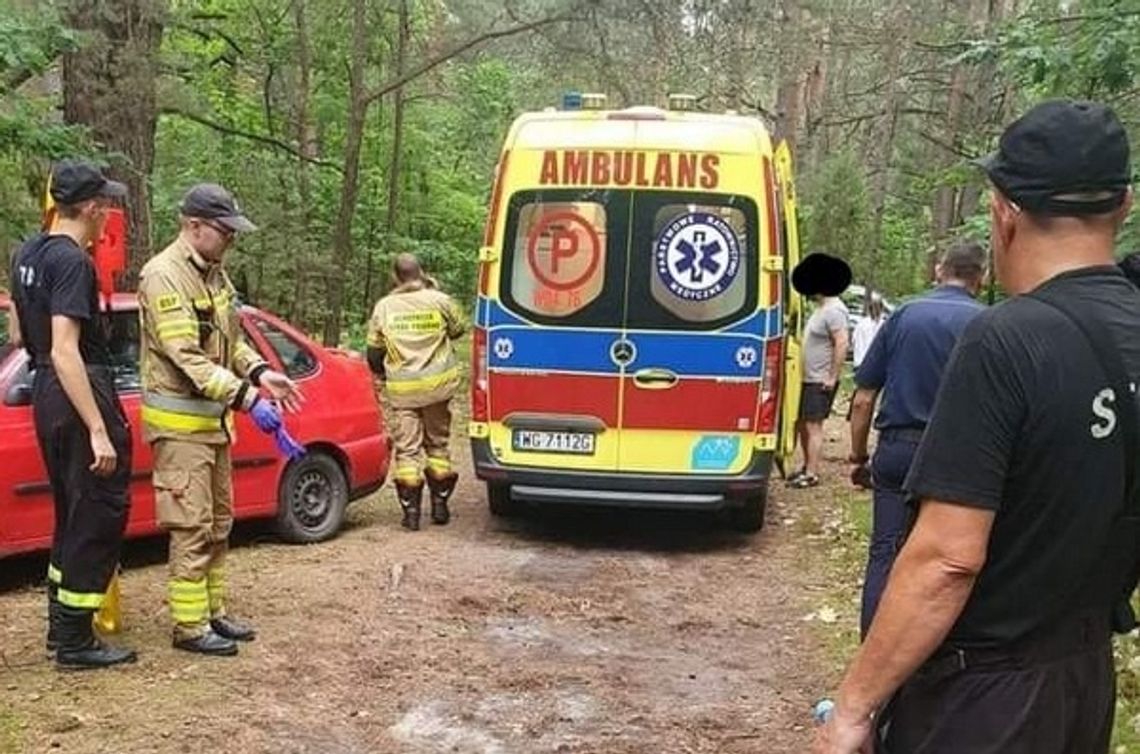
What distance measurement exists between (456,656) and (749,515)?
314 centimetres

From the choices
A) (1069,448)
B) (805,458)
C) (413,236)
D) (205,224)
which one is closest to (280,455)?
(205,224)

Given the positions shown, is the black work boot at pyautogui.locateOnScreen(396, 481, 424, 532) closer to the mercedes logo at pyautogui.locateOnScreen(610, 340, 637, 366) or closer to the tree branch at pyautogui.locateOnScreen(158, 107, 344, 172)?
the mercedes logo at pyautogui.locateOnScreen(610, 340, 637, 366)

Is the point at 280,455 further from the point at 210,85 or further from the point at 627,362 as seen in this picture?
the point at 210,85

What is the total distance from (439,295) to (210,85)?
972 cm

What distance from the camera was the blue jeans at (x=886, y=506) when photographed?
16.1ft

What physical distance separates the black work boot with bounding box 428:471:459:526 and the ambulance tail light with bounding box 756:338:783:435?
2.19 metres

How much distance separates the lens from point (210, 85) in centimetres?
1647

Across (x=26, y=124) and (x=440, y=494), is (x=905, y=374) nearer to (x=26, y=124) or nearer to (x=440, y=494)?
(x=440, y=494)

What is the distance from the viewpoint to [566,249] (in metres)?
7.50

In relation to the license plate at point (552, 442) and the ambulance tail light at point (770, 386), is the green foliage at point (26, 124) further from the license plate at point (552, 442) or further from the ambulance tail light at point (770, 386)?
the ambulance tail light at point (770, 386)

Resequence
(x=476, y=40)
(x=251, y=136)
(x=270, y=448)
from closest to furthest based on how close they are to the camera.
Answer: (x=270, y=448) < (x=476, y=40) < (x=251, y=136)

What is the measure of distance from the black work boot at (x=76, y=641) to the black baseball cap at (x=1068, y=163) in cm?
406

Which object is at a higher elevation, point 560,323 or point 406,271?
point 406,271

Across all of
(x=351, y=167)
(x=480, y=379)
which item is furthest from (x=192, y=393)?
(x=351, y=167)
